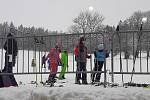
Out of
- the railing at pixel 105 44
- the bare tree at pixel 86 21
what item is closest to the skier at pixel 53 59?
the railing at pixel 105 44

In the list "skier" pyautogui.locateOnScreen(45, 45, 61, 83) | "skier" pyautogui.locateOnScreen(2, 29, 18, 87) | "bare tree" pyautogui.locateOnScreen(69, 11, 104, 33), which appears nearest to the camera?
"skier" pyautogui.locateOnScreen(2, 29, 18, 87)

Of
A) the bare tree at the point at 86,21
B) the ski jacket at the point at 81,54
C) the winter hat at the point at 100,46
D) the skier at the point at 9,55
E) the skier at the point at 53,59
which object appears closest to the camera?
the winter hat at the point at 100,46

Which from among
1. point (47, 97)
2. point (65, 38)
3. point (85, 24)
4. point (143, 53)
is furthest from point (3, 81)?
point (85, 24)

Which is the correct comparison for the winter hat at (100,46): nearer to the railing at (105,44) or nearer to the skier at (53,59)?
the railing at (105,44)

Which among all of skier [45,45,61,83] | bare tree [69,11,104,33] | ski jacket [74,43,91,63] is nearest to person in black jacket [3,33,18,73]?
skier [45,45,61,83]

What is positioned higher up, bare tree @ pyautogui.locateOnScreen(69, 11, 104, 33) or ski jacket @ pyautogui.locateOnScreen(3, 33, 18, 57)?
bare tree @ pyautogui.locateOnScreen(69, 11, 104, 33)

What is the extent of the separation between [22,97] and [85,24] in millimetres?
57299

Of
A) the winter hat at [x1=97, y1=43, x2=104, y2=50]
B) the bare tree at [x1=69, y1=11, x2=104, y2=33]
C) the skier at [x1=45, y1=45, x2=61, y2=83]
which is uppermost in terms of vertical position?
the bare tree at [x1=69, y1=11, x2=104, y2=33]

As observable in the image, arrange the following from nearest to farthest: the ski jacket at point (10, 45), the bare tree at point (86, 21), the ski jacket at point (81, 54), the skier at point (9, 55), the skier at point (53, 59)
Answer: the ski jacket at point (10, 45)
the skier at point (9, 55)
the ski jacket at point (81, 54)
the skier at point (53, 59)
the bare tree at point (86, 21)

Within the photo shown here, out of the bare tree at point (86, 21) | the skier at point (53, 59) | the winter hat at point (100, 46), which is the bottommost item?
the skier at point (53, 59)

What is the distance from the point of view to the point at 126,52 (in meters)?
11.2

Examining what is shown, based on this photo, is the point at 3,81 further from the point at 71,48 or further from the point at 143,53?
the point at 143,53

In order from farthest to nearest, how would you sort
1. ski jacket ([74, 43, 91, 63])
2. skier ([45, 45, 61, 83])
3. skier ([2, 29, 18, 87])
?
skier ([45, 45, 61, 83])
ski jacket ([74, 43, 91, 63])
skier ([2, 29, 18, 87])

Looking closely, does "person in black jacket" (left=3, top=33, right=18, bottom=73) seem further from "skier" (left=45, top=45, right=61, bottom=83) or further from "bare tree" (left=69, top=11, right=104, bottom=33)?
"bare tree" (left=69, top=11, right=104, bottom=33)
